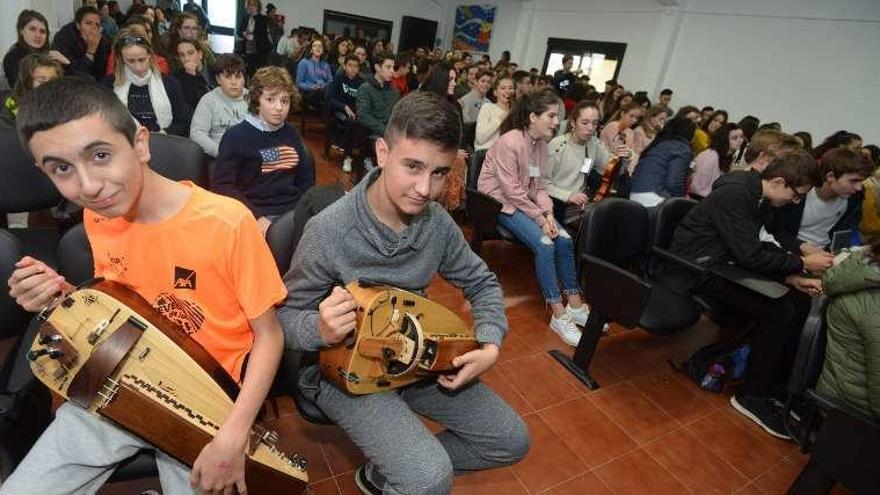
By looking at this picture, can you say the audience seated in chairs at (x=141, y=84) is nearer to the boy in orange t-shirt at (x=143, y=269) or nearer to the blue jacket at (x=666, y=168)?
the boy in orange t-shirt at (x=143, y=269)

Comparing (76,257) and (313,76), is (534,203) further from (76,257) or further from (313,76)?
(313,76)

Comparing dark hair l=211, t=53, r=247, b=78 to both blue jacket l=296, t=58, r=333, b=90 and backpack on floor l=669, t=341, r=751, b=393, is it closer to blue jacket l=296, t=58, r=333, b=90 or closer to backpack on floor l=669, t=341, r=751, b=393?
backpack on floor l=669, t=341, r=751, b=393

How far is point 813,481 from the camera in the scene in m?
1.89

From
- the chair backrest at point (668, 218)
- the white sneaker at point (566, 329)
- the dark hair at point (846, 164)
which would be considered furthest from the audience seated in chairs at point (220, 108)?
the dark hair at point (846, 164)

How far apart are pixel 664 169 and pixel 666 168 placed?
0.07ft

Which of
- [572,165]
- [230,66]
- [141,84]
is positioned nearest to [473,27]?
[572,165]

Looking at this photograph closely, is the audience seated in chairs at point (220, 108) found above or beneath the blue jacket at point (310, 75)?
beneath

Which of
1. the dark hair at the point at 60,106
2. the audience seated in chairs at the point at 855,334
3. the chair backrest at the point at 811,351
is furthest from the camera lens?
the chair backrest at the point at 811,351

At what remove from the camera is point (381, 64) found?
218 inches

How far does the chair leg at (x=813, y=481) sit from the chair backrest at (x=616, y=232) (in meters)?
1.32

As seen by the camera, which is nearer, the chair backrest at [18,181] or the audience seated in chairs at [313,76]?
the chair backrest at [18,181]

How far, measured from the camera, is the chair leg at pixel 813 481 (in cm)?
186

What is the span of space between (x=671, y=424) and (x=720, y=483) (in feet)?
1.24

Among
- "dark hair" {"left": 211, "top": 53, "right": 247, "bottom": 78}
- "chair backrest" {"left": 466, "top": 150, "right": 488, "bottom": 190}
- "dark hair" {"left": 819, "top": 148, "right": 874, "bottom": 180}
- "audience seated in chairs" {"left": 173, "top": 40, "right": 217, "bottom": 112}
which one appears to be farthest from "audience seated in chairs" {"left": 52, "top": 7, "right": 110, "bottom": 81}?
"dark hair" {"left": 819, "top": 148, "right": 874, "bottom": 180}
